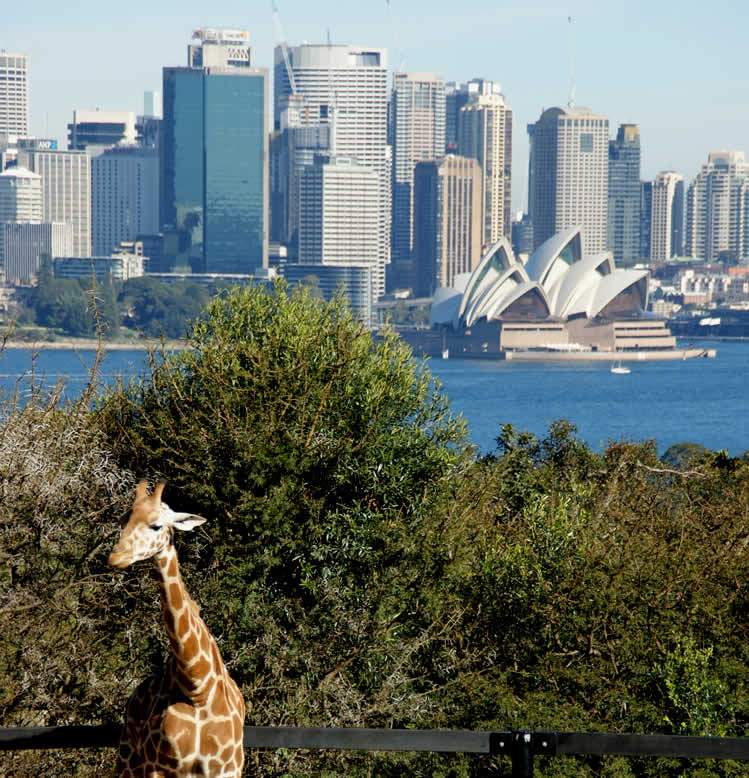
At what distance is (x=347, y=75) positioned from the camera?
198375mm

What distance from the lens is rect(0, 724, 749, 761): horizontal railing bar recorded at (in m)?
2.61

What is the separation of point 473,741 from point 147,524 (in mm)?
911

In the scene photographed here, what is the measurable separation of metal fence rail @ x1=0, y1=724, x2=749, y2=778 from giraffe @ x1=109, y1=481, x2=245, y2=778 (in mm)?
77

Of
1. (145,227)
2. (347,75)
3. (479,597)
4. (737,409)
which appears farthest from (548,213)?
(479,597)

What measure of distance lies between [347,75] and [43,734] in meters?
203

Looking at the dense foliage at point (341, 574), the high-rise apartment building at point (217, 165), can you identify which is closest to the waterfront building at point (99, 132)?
the high-rise apartment building at point (217, 165)

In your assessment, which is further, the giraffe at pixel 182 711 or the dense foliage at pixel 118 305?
the dense foliage at pixel 118 305

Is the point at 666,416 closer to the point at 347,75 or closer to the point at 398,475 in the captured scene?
the point at 398,475

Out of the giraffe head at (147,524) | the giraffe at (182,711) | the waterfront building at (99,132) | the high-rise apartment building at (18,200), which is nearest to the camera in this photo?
the giraffe head at (147,524)

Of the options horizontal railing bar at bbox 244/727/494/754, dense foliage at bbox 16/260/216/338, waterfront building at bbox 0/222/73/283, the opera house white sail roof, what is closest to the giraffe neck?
horizontal railing bar at bbox 244/727/494/754

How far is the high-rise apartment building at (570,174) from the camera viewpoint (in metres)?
188

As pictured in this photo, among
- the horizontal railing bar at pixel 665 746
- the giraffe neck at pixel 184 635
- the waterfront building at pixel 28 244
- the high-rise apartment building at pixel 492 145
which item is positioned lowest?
the horizontal railing bar at pixel 665 746

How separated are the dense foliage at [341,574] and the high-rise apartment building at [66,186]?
16705cm

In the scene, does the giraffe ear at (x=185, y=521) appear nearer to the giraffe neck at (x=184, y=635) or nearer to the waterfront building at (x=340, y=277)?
the giraffe neck at (x=184, y=635)
